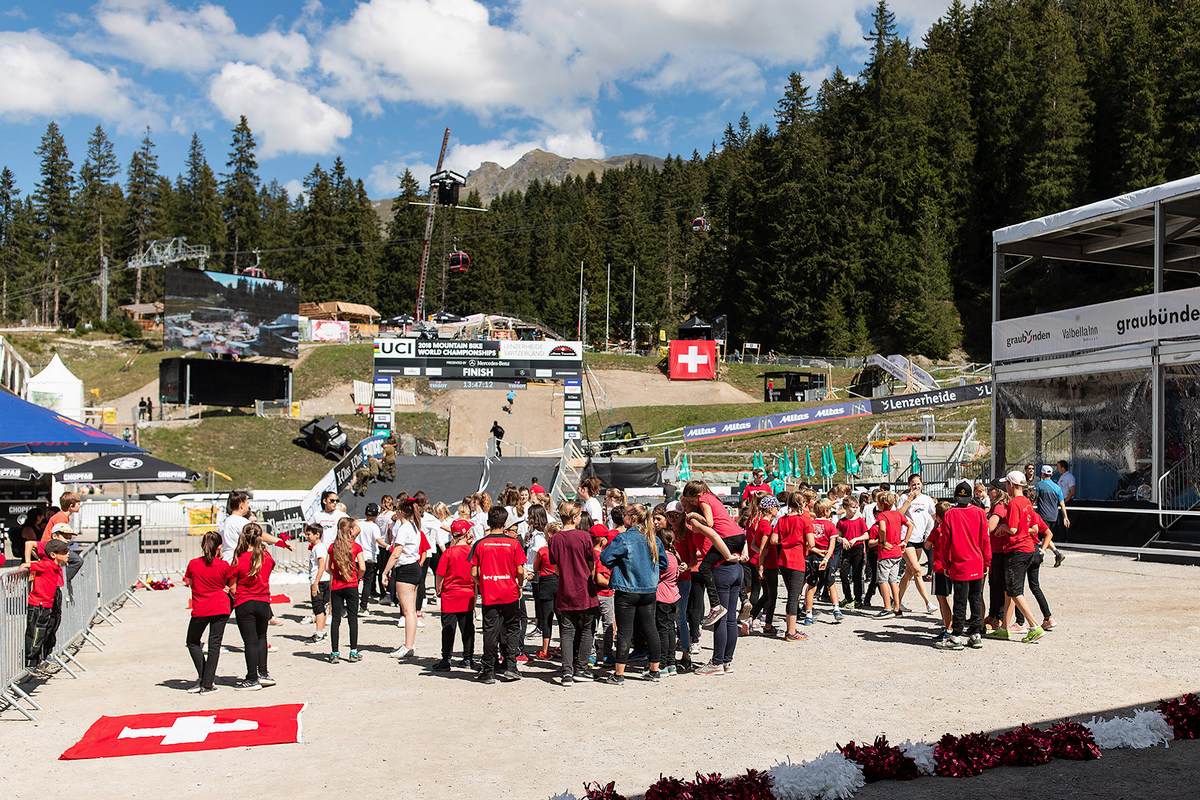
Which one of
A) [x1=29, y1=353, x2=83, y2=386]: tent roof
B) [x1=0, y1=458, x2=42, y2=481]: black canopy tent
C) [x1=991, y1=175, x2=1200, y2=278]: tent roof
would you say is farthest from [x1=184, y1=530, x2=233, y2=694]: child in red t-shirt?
[x1=29, y1=353, x2=83, y2=386]: tent roof

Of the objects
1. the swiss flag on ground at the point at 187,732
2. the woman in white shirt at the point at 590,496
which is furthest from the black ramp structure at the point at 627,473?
the swiss flag on ground at the point at 187,732

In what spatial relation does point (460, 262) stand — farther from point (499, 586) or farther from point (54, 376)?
point (499, 586)

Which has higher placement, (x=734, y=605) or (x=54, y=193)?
(x=54, y=193)

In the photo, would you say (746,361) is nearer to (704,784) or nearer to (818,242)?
(818,242)

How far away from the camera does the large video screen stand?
50812mm

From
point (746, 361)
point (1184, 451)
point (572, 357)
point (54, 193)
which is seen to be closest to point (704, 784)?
point (1184, 451)

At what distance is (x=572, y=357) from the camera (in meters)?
32.1

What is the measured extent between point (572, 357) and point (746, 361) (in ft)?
111

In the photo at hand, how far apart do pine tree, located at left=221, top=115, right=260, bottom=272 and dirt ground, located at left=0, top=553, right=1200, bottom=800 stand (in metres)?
93.3

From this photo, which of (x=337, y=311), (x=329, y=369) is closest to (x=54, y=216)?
(x=337, y=311)

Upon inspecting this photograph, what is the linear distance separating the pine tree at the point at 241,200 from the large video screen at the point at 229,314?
47834 mm

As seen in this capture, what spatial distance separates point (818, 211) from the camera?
226 ft

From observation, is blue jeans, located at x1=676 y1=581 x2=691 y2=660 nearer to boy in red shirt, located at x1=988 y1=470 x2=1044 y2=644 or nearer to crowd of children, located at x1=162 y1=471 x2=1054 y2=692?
crowd of children, located at x1=162 y1=471 x2=1054 y2=692

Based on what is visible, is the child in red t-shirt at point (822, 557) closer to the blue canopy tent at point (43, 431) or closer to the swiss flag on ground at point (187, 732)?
the swiss flag on ground at point (187, 732)
